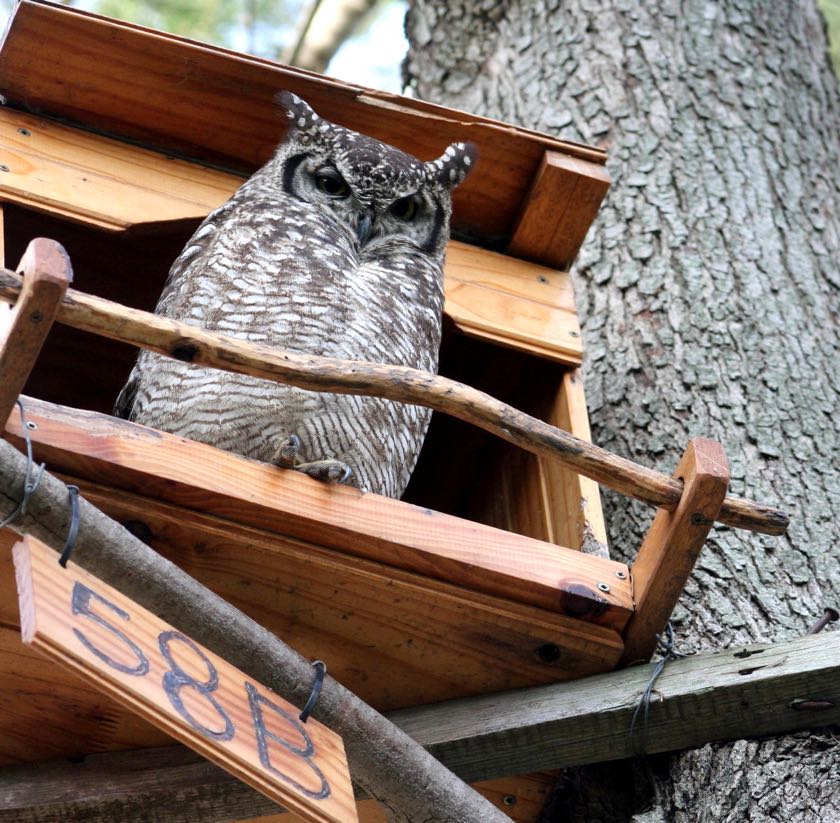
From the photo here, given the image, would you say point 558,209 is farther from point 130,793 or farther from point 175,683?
point 175,683

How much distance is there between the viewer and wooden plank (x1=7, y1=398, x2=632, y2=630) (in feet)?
5.24

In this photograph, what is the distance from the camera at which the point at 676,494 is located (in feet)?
5.57

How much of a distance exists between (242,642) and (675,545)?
24.0 inches

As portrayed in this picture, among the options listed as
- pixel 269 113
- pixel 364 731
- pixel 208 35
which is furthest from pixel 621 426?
pixel 208 35

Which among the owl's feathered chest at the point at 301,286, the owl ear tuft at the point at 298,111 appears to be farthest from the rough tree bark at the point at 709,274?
the owl ear tuft at the point at 298,111

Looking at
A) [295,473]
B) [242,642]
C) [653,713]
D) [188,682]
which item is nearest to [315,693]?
[242,642]

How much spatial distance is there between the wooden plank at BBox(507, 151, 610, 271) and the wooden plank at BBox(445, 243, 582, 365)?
4 centimetres

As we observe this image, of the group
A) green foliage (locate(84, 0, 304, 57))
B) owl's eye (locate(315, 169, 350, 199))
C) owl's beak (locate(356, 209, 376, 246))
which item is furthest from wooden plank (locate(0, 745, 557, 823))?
green foliage (locate(84, 0, 304, 57))

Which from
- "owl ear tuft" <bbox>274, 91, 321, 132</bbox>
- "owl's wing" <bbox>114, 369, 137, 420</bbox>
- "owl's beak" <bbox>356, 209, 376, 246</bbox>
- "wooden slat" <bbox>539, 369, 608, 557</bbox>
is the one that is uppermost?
"owl ear tuft" <bbox>274, 91, 321, 132</bbox>

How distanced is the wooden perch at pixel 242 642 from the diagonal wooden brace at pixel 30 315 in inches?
4.6

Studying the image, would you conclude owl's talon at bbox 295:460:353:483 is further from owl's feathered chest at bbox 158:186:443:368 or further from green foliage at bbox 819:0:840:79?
green foliage at bbox 819:0:840:79

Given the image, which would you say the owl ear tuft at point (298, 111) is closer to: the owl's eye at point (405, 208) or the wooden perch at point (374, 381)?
the owl's eye at point (405, 208)

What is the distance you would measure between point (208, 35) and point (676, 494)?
4.43 meters

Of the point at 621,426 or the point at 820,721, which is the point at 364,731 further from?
the point at 621,426
